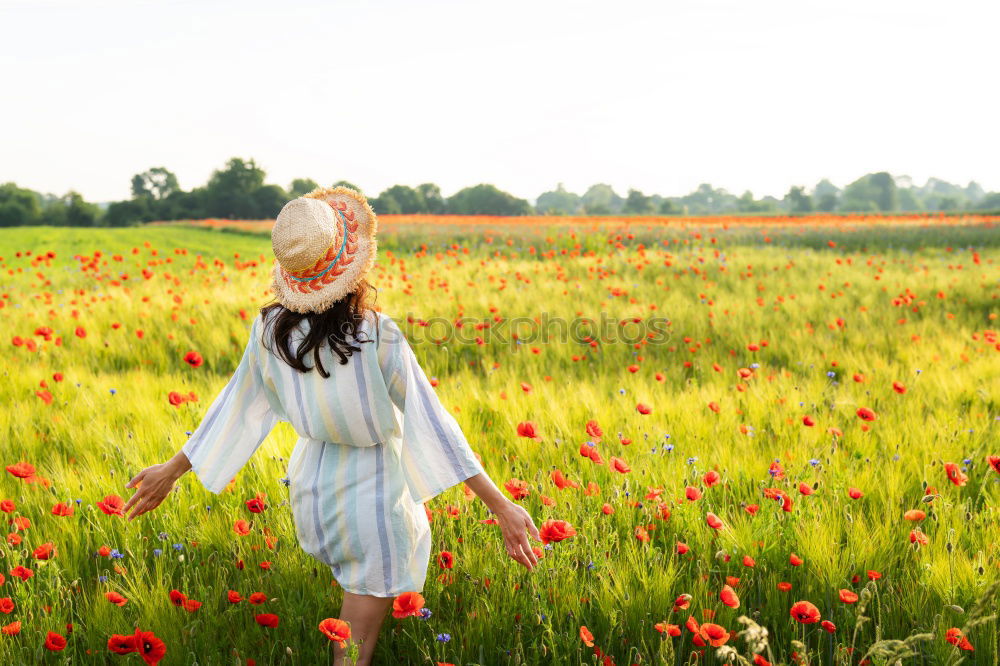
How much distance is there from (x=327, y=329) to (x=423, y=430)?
0.40 meters

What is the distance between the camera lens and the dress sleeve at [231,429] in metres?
2.06

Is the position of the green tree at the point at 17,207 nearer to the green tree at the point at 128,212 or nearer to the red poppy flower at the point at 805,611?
the green tree at the point at 128,212

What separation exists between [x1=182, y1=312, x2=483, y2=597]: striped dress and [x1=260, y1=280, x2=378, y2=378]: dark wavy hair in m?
0.02

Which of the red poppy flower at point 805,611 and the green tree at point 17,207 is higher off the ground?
the green tree at point 17,207

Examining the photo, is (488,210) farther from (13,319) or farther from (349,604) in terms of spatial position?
(349,604)

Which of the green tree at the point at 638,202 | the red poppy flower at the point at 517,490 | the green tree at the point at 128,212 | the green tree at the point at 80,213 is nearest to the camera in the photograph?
the red poppy flower at the point at 517,490

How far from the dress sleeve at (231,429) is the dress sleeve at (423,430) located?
0.46 metres

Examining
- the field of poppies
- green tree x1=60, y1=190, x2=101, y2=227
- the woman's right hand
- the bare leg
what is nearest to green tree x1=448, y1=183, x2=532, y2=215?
green tree x1=60, y1=190, x2=101, y2=227

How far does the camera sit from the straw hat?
5.74 feet

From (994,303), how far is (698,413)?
6612mm

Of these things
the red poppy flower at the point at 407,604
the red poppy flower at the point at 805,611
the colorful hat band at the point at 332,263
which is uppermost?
the colorful hat band at the point at 332,263

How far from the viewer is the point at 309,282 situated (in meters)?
1.85

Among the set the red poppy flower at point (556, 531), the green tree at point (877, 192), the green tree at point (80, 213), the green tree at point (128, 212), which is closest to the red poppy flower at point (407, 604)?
A: the red poppy flower at point (556, 531)

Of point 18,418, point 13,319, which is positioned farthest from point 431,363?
point 13,319
